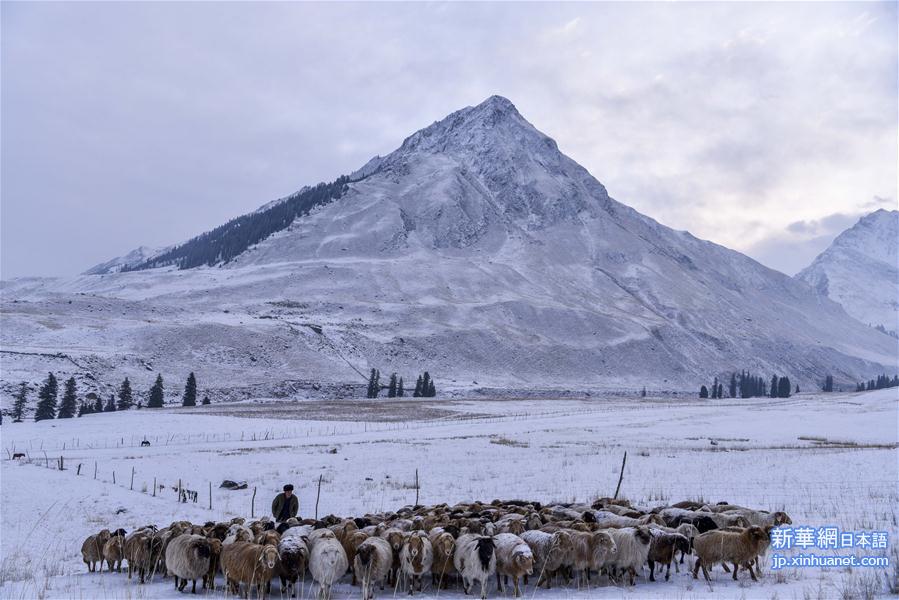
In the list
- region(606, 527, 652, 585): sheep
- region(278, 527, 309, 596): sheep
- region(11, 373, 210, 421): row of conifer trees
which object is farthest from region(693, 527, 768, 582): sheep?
region(11, 373, 210, 421): row of conifer trees

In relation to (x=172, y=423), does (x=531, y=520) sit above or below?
above

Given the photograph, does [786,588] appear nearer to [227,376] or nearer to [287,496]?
[287,496]

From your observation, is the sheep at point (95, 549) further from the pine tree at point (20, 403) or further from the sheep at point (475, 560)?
the pine tree at point (20, 403)

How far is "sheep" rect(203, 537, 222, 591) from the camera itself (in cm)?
1234

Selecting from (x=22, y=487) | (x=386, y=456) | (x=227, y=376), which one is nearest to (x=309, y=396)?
(x=227, y=376)

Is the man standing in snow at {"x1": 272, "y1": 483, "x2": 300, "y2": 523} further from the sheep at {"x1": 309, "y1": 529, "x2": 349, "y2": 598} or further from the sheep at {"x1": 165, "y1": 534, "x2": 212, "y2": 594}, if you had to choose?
the sheep at {"x1": 309, "y1": 529, "x2": 349, "y2": 598}

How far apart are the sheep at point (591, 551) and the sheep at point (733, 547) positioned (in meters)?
1.92

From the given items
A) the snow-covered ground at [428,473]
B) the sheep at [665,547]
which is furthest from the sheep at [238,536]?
the sheep at [665,547]

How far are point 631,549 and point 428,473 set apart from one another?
20.4 m

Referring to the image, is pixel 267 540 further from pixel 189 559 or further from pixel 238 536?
pixel 189 559

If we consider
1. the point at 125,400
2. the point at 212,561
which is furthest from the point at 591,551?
the point at 125,400

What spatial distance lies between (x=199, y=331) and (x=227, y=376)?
19.4 meters

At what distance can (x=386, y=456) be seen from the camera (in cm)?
3869

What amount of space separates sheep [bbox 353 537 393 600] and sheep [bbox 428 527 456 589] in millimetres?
879
